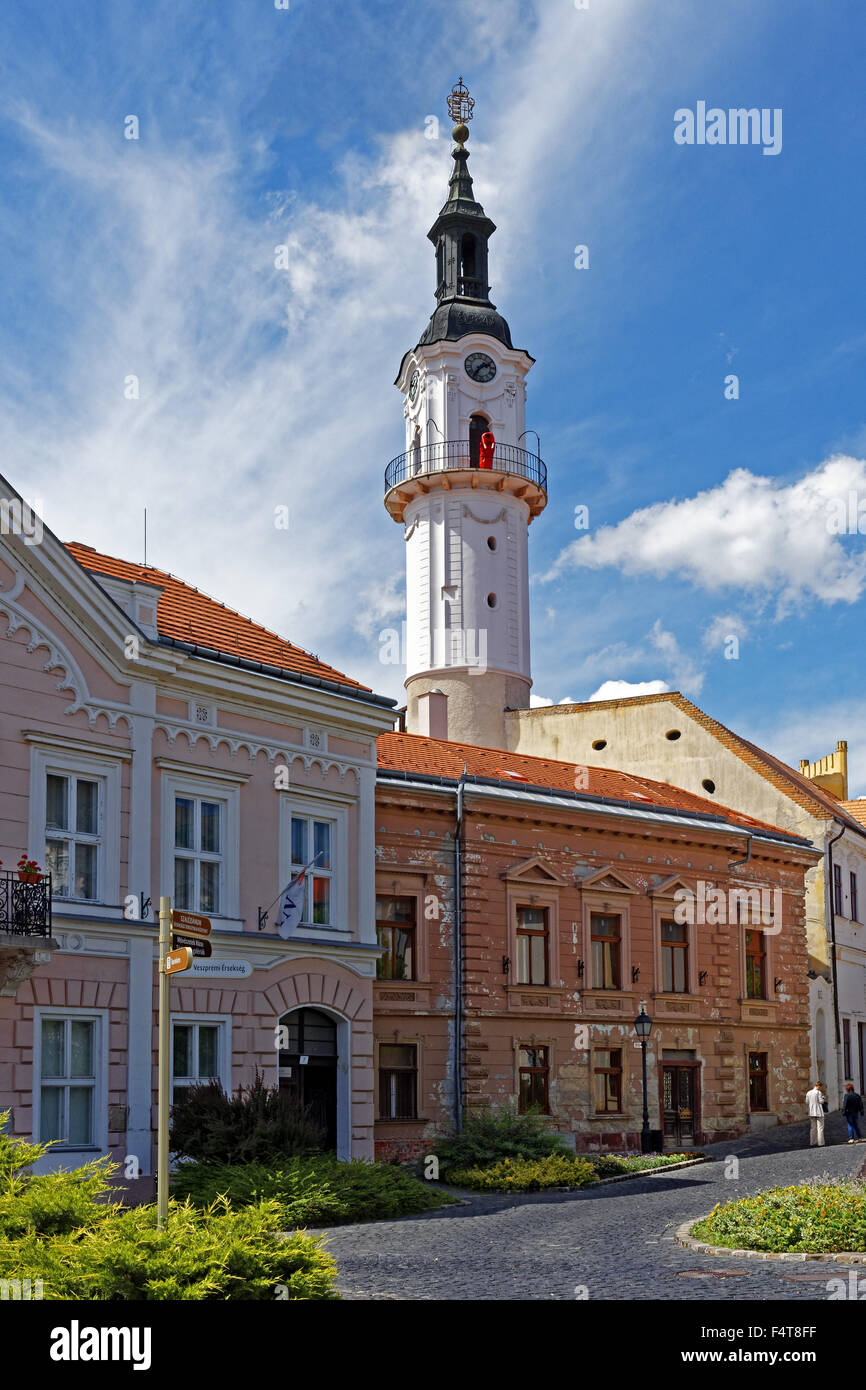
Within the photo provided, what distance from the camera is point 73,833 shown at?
66.6ft

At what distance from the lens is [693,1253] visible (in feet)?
51.0

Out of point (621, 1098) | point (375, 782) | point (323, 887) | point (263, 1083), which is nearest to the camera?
point (263, 1083)

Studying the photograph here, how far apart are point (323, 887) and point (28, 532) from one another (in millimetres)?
7767

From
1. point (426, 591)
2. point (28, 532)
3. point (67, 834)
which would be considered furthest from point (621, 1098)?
point (426, 591)

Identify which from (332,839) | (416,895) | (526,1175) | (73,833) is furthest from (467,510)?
(73,833)

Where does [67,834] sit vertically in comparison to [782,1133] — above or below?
above

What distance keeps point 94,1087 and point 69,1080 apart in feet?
1.43

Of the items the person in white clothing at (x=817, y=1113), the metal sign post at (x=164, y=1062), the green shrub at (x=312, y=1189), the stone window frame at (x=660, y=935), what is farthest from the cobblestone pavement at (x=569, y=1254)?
the stone window frame at (x=660, y=935)

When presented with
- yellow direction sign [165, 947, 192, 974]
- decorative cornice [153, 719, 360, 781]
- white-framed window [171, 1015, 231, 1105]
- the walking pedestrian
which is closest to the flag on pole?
white-framed window [171, 1015, 231, 1105]

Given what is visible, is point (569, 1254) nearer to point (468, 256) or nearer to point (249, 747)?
Answer: point (249, 747)

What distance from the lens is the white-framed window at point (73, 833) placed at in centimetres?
2002

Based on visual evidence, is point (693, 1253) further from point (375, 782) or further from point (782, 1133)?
point (782, 1133)
